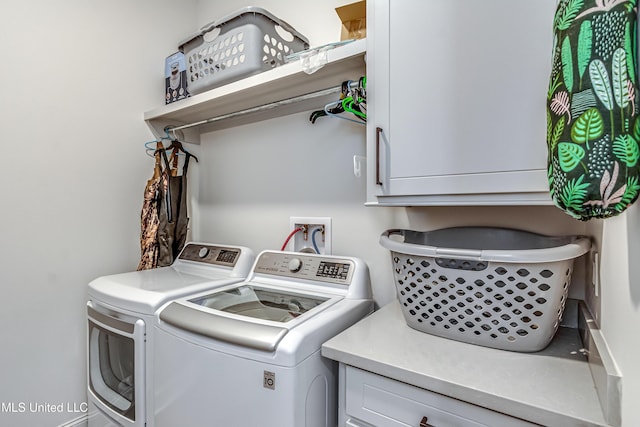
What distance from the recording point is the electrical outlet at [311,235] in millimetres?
1654

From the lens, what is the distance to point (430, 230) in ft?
4.48

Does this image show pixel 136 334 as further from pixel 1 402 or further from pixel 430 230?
pixel 430 230

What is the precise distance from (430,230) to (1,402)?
2080 millimetres

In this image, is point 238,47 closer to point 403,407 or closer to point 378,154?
point 378,154

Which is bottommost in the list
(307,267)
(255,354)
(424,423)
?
(424,423)

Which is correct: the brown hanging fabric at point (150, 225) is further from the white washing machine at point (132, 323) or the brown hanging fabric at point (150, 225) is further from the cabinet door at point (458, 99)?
the cabinet door at point (458, 99)

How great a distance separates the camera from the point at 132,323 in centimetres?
126

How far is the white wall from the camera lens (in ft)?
4.92

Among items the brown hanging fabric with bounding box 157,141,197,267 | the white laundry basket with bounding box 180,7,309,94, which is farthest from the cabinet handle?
Result: the brown hanging fabric with bounding box 157,141,197,267

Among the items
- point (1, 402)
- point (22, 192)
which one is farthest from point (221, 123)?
point (1, 402)

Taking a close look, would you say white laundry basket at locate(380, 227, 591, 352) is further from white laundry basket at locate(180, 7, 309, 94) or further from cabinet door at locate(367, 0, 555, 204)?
white laundry basket at locate(180, 7, 309, 94)

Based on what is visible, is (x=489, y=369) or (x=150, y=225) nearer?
(x=489, y=369)

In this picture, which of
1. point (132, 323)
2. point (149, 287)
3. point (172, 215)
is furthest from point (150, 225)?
point (132, 323)

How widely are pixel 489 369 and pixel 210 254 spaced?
1.43m
